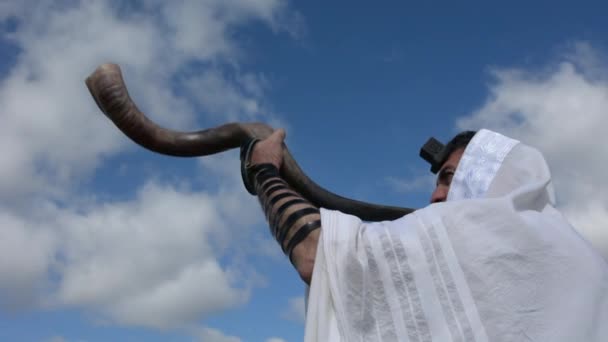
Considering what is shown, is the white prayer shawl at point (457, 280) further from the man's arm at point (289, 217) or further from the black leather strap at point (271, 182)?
the black leather strap at point (271, 182)

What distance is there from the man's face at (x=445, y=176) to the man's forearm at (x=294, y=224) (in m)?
0.65

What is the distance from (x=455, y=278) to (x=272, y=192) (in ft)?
2.84

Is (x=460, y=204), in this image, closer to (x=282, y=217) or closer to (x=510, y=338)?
(x=510, y=338)

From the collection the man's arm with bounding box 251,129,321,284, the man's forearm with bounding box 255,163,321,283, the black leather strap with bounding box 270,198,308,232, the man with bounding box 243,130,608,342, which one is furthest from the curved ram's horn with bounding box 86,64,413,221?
the man with bounding box 243,130,608,342

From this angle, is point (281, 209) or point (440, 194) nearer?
point (281, 209)

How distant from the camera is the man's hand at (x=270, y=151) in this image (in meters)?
2.88

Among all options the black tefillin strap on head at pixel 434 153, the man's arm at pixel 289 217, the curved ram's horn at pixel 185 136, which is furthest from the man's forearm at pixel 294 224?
the black tefillin strap on head at pixel 434 153

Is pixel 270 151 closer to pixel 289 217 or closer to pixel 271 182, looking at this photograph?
pixel 271 182

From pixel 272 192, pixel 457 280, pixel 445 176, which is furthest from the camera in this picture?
pixel 445 176

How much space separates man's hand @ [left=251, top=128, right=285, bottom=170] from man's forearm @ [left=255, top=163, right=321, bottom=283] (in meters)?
0.32

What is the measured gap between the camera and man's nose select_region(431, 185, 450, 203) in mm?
2661

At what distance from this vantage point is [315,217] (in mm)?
2201

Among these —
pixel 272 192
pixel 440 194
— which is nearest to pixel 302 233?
pixel 272 192

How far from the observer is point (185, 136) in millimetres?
3258
